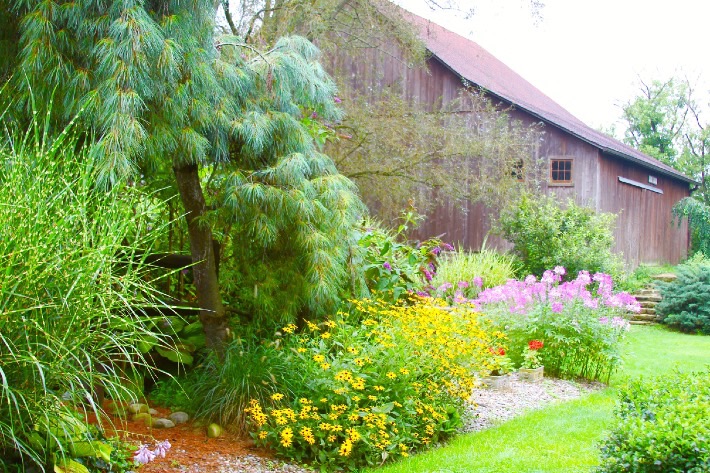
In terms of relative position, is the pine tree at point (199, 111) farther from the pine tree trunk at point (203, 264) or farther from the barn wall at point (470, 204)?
the barn wall at point (470, 204)

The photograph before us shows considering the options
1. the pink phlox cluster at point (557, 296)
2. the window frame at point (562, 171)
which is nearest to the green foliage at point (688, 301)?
the window frame at point (562, 171)

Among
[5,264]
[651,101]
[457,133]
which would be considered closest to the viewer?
[5,264]

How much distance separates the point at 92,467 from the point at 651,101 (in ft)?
106

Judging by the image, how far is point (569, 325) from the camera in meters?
7.33

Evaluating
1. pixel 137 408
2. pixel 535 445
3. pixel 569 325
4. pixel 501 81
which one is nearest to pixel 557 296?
pixel 569 325

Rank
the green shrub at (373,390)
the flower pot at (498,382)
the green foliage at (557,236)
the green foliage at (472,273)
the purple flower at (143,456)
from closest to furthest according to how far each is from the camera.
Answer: the purple flower at (143,456)
the green shrub at (373,390)
the flower pot at (498,382)
the green foliage at (472,273)
the green foliage at (557,236)

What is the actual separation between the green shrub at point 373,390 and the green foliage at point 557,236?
8802 millimetres

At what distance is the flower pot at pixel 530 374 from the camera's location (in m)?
7.29

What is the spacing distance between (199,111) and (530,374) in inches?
172

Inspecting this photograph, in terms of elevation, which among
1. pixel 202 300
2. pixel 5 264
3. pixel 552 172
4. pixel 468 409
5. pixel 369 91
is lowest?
pixel 468 409

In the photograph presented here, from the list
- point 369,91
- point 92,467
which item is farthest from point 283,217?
point 369,91

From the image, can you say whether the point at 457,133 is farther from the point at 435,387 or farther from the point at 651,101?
the point at 651,101

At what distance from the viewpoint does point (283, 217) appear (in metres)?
5.09

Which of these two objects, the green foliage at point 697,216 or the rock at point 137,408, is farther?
the green foliage at point 697,216
